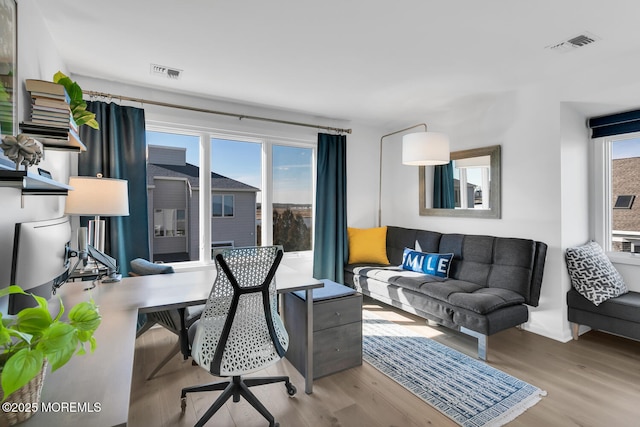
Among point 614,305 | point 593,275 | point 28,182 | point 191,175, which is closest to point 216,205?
point 191,175

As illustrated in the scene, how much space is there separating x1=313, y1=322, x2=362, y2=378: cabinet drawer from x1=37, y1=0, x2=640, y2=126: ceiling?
2160mm

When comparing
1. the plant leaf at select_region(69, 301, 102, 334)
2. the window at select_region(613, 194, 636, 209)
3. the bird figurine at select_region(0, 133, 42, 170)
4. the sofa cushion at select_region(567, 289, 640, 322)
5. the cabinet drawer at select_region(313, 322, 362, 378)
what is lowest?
the cabinet drawer at select_region(313, 322, 362, 378)

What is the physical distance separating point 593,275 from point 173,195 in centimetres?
422

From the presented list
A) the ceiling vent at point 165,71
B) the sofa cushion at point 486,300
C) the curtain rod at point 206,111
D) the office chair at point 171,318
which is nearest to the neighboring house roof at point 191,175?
the curtain rod at point 206,111

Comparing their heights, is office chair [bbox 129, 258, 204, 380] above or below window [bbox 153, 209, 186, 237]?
below

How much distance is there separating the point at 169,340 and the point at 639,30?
446cm

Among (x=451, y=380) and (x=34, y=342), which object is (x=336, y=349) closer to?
(x=451, y=380)

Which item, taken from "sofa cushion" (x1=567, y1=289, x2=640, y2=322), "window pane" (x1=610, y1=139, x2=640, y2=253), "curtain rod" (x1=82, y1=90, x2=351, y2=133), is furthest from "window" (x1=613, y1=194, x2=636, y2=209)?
"curtain rod" (x1=82, y1=90, x2=351, y2=133)

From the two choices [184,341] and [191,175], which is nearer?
[184,341]

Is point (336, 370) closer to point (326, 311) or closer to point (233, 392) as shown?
point (326, 311)

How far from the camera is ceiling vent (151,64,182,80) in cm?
282

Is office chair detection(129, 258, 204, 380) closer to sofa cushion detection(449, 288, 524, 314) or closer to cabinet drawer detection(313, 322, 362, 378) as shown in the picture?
cabinet drawer detection(313, 322, 362, 378)

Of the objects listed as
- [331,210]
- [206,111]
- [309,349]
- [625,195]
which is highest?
[206,111]

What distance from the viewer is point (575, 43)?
2.38m
